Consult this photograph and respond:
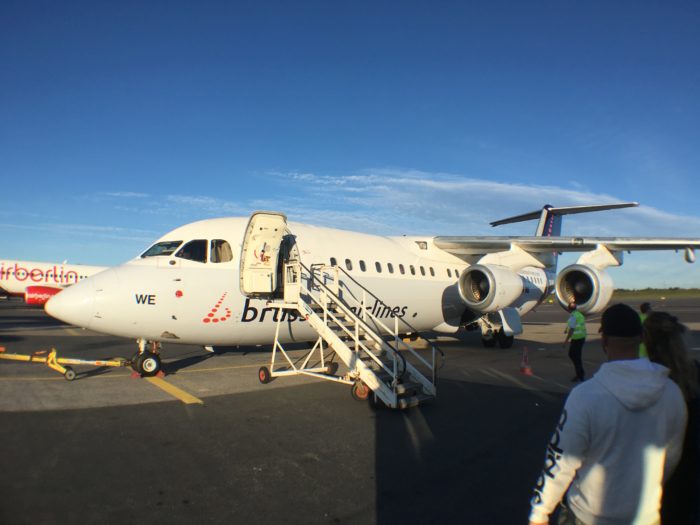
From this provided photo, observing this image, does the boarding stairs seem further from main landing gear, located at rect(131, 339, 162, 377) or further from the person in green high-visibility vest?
the person in green high-visibility vest

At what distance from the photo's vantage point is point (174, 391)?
8.76 meters

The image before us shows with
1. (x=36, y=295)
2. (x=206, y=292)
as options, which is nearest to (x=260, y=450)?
(x=206, y=292)

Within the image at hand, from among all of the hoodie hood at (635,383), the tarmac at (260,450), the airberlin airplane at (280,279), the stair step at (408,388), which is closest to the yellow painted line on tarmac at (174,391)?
the tarmac at (260,450)

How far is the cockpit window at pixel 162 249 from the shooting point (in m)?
9.77

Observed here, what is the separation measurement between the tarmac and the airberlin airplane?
4.15 ft

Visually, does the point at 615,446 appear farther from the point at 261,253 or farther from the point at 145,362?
the point at 145,362

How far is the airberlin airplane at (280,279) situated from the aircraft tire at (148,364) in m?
0.03

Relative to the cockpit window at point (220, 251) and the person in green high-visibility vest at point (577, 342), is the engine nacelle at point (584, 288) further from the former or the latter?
the cockpit window at point (220, 251)

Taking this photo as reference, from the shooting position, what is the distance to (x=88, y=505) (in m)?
4.27

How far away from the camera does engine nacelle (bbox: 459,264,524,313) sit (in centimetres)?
1224

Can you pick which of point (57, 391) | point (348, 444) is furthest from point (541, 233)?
point (57, 391)

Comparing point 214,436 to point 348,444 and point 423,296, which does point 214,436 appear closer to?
Result: point 348,444

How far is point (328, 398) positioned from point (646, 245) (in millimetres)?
9862

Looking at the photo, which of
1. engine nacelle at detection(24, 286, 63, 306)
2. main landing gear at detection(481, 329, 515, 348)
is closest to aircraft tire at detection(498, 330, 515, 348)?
main landing gear at detection(481, 329, 515, 348)
